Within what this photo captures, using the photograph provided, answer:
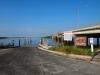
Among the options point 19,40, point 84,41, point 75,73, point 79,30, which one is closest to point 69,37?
point 84,41

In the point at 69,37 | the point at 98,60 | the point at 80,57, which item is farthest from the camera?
the point at 69,37

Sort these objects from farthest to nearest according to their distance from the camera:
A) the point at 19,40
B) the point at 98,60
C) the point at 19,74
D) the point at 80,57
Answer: the point at 19,40
the point at 80,57
the point at 98,60
the point at 19,74

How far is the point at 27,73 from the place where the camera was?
15.1m

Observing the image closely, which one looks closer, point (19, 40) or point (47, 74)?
point (47, 74)

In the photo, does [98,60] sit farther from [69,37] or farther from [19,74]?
[69,37]

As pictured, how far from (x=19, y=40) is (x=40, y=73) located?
207 feet

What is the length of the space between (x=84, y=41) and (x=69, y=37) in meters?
3.47

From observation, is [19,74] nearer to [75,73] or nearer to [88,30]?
[75,73]

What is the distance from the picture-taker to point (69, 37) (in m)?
38.0

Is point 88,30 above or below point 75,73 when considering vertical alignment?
above

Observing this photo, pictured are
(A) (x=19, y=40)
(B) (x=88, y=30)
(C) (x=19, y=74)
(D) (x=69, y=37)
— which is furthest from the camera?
(A) (x=19, y=40)

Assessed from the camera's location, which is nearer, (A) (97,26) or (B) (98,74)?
(B) (98,74)

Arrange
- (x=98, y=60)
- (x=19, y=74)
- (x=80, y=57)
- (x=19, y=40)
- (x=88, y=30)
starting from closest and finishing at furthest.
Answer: (x=19, y=74) → (x=98, y=60) → (x=80, y=57) → (x=88, y=30) → (x=19, y=40)

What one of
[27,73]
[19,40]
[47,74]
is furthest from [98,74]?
[19,40]
